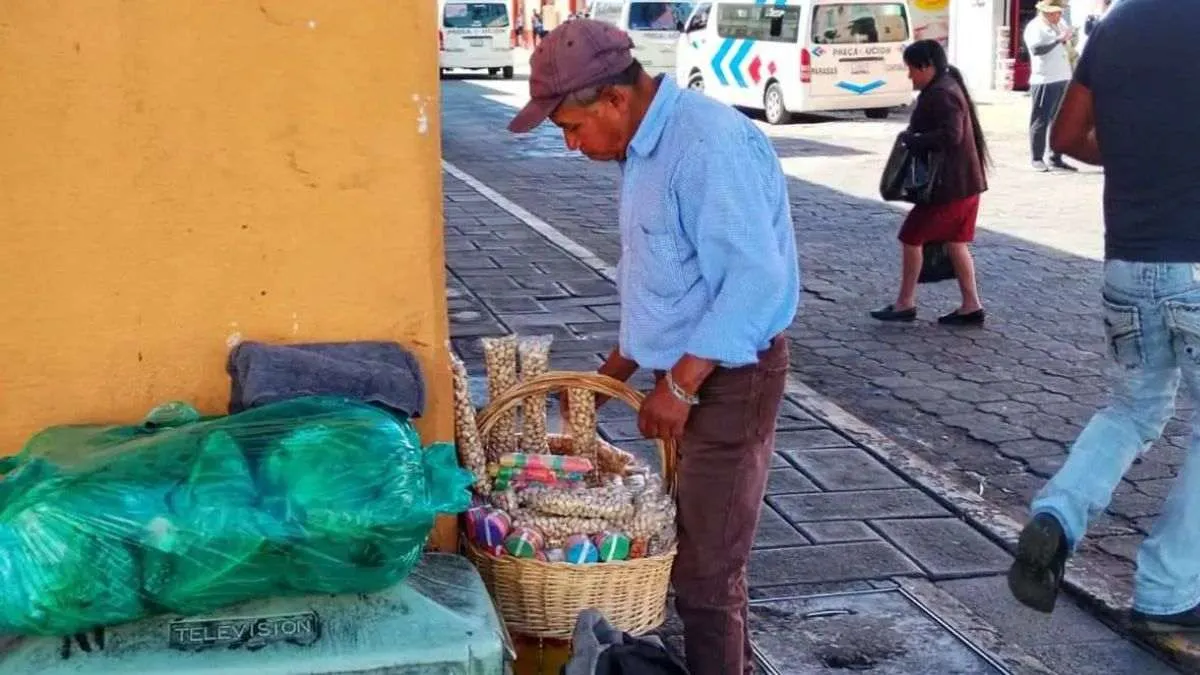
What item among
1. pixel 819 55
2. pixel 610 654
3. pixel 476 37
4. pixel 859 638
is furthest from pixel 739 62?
pixel 610 654

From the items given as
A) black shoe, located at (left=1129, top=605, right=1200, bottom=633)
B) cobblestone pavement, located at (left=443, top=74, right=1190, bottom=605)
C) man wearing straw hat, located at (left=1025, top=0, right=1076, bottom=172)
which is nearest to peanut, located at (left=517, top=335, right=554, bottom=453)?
black shoe, located at (left=1129, top=605, right=1200, bottom=633)

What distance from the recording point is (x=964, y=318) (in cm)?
790

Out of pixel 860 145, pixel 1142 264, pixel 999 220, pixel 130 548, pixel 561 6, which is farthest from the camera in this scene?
pixel 561 6

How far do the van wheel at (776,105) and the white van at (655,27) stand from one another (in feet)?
20.1

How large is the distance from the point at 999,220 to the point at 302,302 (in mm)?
9177

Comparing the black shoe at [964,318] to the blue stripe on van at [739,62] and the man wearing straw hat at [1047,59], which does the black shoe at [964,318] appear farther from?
the blue stripe on van at [739,62]

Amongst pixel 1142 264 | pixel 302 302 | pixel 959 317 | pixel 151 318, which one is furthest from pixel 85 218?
pixel 959 317

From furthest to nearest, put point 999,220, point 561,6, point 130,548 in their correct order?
1. point 561,6
2. point 999,220
3. point 130,548

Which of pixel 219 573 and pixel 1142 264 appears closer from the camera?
pixel 219 573

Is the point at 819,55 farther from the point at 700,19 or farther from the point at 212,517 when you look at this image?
the point at 212,517

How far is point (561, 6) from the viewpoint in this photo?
44469 mm

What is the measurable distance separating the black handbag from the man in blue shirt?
460cm

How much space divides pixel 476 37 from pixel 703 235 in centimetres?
2988

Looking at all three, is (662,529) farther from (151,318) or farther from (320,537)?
(151,318)
